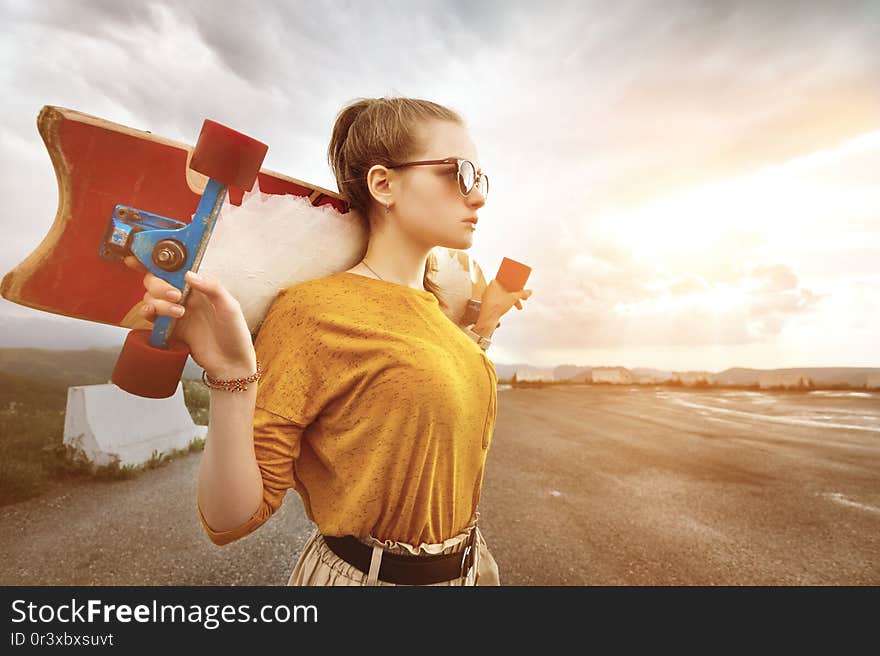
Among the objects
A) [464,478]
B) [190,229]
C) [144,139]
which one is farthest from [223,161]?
[464,478]

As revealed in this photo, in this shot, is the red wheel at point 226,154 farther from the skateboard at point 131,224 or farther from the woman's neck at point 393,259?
the woman's neck at point 393,259

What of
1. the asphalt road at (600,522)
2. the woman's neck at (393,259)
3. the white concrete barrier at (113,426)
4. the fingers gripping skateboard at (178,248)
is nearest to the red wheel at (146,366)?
the fingers gripping skateboard at (178,248)

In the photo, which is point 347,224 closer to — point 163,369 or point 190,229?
point 190,229

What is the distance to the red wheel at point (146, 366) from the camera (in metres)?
0.92

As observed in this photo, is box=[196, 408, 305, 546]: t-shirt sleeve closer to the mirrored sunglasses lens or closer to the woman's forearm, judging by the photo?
the woman's forearm

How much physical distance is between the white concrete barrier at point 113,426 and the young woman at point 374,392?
6.22 meters

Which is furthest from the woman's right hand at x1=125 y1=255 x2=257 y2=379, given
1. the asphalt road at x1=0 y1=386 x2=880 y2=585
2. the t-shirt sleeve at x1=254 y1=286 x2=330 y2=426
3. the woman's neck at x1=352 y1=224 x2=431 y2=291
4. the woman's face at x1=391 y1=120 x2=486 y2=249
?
the asphalt road at x1=0 y1=386 x2=880 y2=585

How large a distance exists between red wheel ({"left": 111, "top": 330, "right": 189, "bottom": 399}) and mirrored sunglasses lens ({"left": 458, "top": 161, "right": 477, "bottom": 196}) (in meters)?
0.89

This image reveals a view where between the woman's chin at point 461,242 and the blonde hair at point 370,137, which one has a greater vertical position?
the blonde hair at point 370,137

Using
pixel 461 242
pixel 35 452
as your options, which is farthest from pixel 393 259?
pixel 35 452

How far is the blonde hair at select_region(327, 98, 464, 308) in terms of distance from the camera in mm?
1417

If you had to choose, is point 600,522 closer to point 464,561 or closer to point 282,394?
point 464,561

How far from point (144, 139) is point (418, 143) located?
2.37 feet
